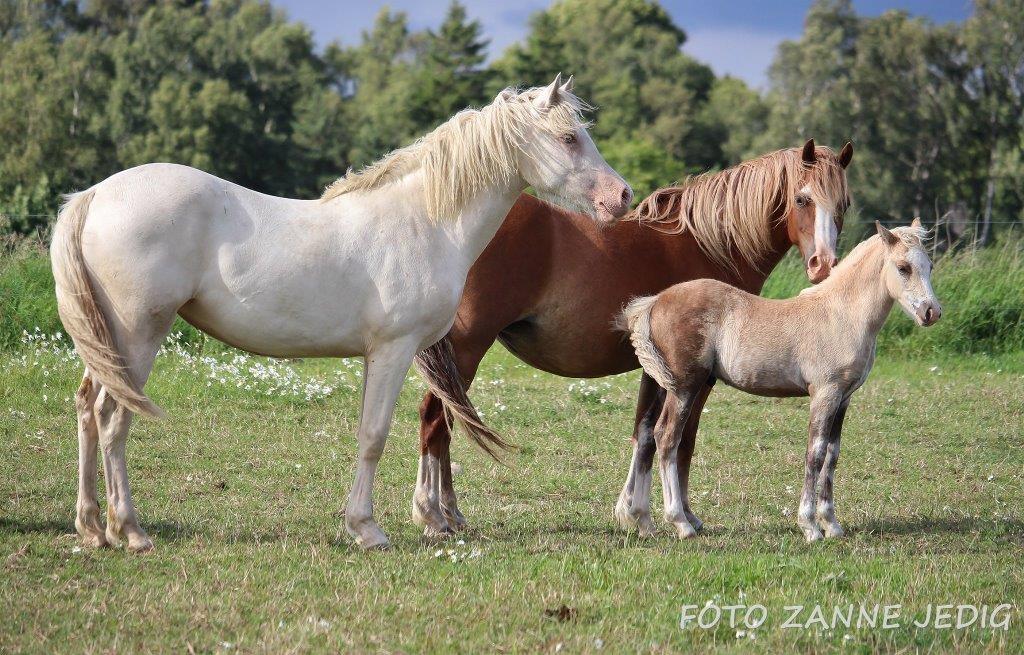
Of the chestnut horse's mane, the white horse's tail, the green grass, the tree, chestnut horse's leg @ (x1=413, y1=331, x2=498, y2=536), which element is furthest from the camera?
the tree

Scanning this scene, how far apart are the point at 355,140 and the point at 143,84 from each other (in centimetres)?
1091

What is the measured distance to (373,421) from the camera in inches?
210

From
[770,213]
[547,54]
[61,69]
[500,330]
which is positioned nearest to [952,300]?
[770,213]

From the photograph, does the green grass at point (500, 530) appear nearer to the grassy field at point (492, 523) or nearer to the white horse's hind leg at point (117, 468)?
the grassy field at point (492, 523)

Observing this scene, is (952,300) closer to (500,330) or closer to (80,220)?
(500,330)

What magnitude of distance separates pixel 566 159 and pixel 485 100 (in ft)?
168

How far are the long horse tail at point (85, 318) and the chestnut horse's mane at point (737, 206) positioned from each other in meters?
3.04

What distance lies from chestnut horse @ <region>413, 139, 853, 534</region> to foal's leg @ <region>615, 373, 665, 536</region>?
1 centimetres

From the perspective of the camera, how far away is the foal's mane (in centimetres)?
535

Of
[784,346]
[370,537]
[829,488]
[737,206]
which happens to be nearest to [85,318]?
[370,537]

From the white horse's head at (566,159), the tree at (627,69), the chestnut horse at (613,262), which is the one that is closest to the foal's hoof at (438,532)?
the chestnut horse at (613,262)

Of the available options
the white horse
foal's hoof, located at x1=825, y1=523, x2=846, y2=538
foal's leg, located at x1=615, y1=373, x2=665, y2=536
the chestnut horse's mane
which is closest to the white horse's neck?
the white horse

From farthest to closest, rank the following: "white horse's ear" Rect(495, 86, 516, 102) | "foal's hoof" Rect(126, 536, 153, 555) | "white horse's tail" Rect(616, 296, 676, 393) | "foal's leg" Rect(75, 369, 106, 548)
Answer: "white horse's tail" Rect(616, 296, 676, 393) < "white horse's ear" Rect(495, 86, 516, 102) < "foal's leg" Rect(75, 369, 106, 548) < "foal's hoof" Rect(126, 536, 153, 555)

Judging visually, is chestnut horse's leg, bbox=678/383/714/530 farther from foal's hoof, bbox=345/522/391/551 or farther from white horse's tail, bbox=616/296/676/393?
foal's hoof, bbox=345/522/391/551
